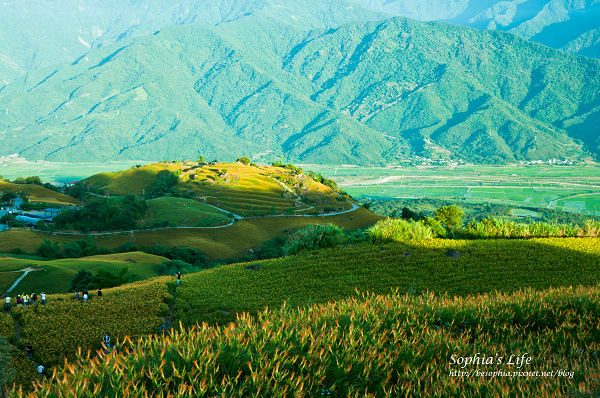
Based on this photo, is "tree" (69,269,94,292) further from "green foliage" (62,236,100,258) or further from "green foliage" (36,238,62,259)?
"green foliage" (36,238,62,259)

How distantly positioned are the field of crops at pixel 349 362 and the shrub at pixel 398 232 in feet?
69.1

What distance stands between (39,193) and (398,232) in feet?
405

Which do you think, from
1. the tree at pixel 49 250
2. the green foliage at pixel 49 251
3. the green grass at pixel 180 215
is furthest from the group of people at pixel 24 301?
the green grass at pixel 180 215

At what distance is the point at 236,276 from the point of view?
29.8 metres

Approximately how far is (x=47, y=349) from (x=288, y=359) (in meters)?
13.6

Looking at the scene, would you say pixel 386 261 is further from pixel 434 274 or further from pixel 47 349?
pixel 47 349

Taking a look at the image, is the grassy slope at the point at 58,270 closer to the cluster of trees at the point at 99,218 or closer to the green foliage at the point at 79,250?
the green foliage at the point at 79,250

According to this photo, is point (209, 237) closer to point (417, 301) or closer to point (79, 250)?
point (79, 250)

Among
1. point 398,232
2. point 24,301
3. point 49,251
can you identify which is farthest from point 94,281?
point 49,251

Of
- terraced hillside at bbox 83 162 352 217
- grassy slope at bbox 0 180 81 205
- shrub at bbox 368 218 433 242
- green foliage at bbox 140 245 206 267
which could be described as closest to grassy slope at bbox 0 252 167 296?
green foliage at bbox 140 245 206 267

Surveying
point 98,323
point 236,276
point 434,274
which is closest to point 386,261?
point 434,274

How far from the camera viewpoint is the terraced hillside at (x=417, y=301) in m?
9.84

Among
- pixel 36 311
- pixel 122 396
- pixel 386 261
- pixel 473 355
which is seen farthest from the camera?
pixel 386 261

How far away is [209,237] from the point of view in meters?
83.3
